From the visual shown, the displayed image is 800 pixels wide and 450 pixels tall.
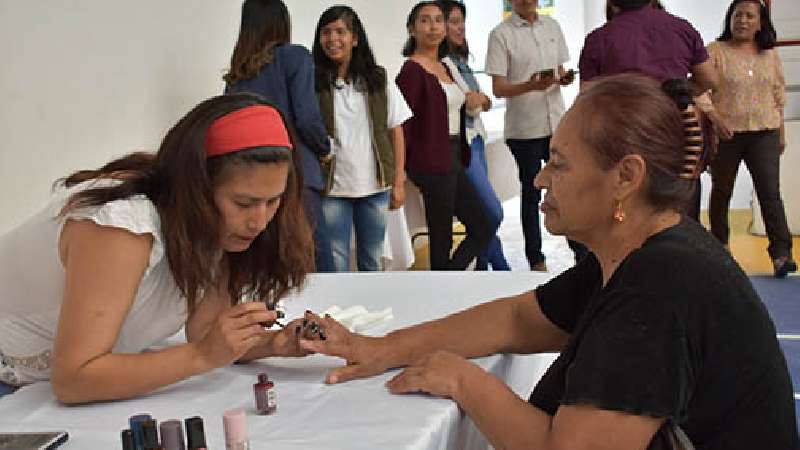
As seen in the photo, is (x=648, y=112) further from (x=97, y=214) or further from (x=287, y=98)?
(x=287, y=98)

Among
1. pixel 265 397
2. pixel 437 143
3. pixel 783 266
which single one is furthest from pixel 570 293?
pixel 783 266

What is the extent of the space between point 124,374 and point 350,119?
238 cm

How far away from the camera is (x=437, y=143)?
409 centimetres

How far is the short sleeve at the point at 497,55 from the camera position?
186 inches

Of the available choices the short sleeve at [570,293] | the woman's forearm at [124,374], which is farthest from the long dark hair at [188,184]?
the short sleeve at [570,293]

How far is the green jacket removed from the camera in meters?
3.65

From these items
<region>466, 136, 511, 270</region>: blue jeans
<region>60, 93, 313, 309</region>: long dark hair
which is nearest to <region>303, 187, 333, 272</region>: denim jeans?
<region>466, 136, 511, 270</region>: blue jeans

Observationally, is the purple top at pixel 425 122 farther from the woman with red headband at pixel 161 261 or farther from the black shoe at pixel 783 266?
the woman with red headband at pixel 161 261

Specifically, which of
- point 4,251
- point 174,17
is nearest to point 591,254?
point 4,251

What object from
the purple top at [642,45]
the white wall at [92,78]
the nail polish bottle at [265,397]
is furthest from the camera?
the purple top at [642,45]

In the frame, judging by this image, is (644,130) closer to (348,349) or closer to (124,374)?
(348,349)

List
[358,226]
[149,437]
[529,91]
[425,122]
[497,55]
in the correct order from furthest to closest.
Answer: [497,55] → [529,91] → [425,122] → [358,226] → [149,437]

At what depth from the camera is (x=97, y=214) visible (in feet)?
4.66

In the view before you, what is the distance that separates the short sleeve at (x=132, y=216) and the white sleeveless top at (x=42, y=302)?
0.09m
